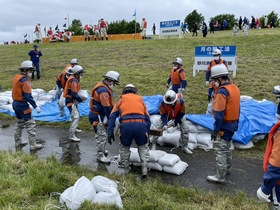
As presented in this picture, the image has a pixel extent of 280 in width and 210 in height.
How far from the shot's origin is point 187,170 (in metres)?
6.06

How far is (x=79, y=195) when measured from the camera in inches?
156

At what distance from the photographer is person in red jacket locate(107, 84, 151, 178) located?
5.30m

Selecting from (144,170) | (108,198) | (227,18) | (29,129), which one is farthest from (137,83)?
(227,18)

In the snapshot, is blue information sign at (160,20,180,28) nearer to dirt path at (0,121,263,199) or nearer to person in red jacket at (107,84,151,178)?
dirt path at (0,121,263,199)

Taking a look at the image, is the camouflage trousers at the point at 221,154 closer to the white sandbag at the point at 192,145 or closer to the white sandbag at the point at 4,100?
the white sandbag at the point at 192,145

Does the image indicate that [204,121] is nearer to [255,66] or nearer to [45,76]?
[255,66]

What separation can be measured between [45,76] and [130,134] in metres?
14.0

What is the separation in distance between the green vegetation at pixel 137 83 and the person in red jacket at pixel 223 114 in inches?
28.6

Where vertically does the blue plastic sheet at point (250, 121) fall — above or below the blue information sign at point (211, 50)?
below

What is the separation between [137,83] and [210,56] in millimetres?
3660

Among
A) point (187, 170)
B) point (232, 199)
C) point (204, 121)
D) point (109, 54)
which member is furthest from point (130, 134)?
point (109, 54)

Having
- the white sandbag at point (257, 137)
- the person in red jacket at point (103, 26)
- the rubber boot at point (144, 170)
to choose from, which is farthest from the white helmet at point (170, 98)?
the person in red jacket at point (103, 26)

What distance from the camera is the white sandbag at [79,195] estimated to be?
393 cm

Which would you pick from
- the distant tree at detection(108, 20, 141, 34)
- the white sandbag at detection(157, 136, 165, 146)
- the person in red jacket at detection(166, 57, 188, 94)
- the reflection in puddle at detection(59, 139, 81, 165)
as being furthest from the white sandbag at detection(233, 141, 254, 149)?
the distant tree at detection(108, 20, 141, 34)
